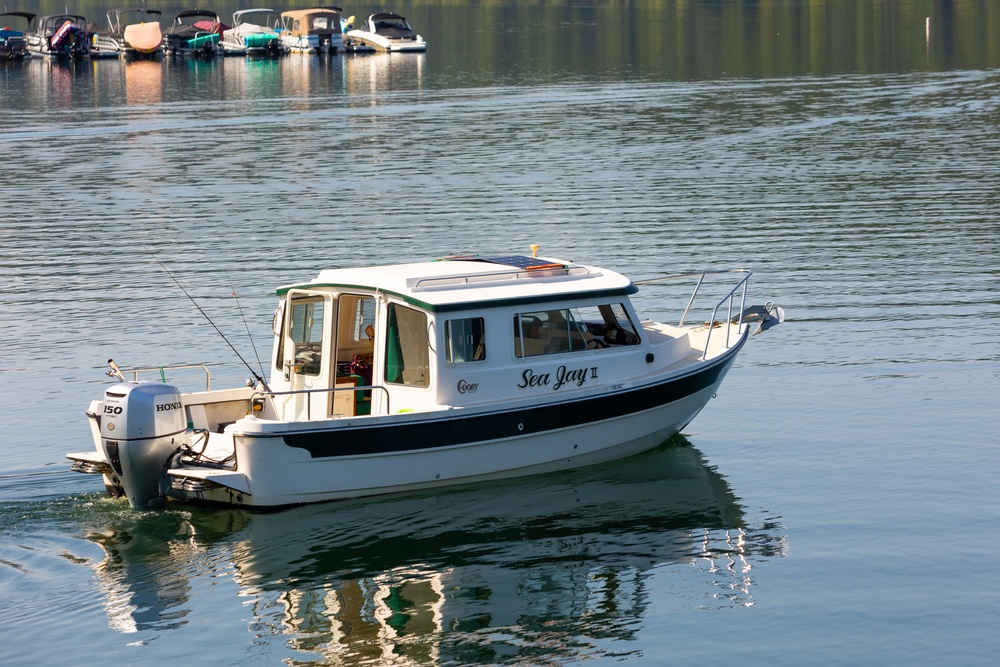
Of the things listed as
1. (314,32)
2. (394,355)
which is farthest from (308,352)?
(314,32)

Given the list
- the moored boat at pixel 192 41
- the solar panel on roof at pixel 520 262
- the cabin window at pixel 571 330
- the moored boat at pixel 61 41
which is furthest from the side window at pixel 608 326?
the moored boat at pixel 61 41

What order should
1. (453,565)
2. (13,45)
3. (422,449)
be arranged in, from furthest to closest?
(13,45) → (422,449) → (453,565)

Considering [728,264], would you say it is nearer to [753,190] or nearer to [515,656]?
[753,190]

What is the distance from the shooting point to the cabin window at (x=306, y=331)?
785 inches

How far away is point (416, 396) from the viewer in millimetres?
18797

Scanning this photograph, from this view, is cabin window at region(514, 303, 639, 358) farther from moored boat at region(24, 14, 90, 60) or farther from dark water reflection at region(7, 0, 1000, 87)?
moored boat at region(24, 14, 90, 60)

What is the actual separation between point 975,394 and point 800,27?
101 m

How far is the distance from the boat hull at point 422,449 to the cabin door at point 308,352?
1321 millimetres

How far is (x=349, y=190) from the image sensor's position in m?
46.5

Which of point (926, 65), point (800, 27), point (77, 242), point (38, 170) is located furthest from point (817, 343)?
point (800, 27)

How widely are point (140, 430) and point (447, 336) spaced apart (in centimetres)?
421

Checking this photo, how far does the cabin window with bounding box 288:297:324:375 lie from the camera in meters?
19.9

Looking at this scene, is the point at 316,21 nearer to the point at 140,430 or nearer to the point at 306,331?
the point at 306,331

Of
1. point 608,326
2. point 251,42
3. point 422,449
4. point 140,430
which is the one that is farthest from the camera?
point 251,42
